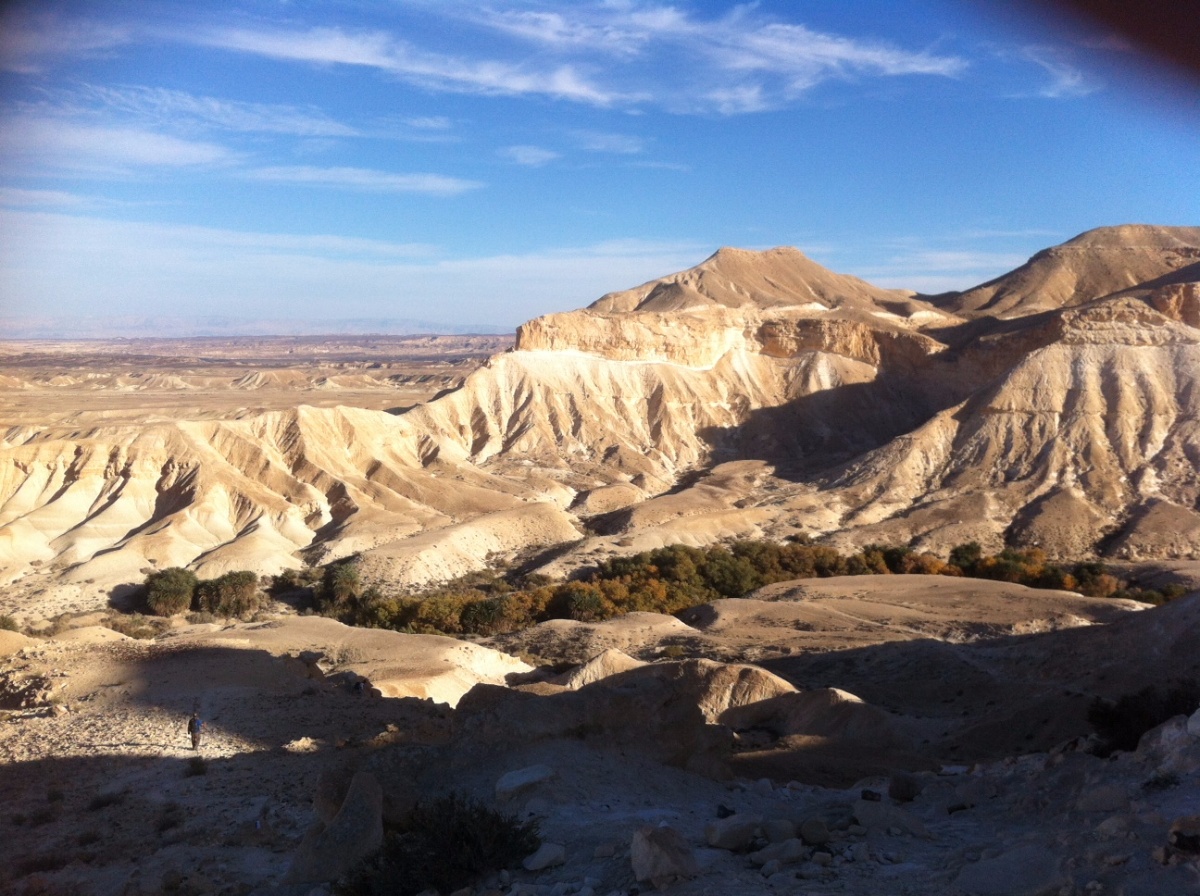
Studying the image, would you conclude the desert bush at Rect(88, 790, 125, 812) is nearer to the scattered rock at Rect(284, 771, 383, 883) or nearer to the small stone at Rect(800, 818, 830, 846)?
the scattered rock at Rect(284, 771, 383, 883)

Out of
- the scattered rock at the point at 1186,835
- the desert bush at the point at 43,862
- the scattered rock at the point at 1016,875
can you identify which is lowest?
the desert bush at the point at 43,862

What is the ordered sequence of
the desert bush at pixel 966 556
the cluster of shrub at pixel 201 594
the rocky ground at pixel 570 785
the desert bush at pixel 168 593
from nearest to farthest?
the rocky ground at pixel 570 785
the desert bush at pixel 168 593
the cluster of shrub at pixel 201 594
the desert bush at pixel 966 556

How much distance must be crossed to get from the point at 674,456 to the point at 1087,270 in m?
59.2

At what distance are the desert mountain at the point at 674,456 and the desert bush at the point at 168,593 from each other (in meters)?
1.95

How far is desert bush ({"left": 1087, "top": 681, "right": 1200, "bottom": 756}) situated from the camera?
A: 11.3 meters

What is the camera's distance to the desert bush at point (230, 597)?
3350 centimetres

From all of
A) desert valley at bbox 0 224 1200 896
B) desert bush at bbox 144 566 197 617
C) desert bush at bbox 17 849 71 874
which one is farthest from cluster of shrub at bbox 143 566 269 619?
desert bush at bbox 17 849 71 874

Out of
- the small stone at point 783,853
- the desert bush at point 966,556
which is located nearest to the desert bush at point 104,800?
the small stone at point 783,853

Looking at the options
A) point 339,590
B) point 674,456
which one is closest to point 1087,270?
point 674,456

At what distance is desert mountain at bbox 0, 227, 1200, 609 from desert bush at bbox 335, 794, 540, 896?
94.6 ft

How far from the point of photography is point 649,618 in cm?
2895

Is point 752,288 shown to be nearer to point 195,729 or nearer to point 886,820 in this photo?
point 195,729

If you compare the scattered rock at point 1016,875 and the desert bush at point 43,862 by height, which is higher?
the scattered rock at point 1016,875

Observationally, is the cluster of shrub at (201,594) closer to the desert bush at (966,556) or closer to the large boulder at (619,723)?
the large boulder at (619,723)
